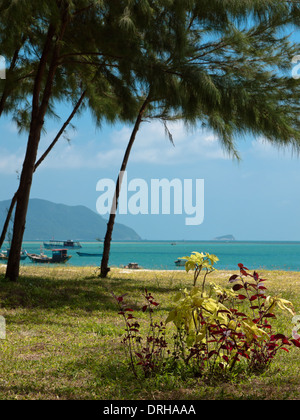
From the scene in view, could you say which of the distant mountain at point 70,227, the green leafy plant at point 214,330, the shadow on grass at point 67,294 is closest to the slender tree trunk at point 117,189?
the shadow on grass at point 67,294

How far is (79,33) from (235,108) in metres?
3.16

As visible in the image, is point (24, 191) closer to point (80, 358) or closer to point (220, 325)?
point (80, 358)

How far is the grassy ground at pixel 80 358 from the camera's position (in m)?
2.72

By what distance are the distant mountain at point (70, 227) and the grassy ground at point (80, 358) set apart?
141775 millimetres

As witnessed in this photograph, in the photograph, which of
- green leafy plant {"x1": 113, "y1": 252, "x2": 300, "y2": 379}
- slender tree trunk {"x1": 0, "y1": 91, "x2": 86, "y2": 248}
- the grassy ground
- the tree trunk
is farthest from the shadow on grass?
green leafy plant {"x1": 113, "y1": 252, "x2": 300, "y2": 379}

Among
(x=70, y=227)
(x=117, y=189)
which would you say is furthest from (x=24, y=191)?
(x=70, y=227)

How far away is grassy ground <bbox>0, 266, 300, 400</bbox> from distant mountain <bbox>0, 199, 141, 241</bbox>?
14177cm

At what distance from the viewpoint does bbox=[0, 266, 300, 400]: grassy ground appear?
272cm

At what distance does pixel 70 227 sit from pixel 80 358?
17140cm

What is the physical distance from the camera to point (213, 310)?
8.67 ft

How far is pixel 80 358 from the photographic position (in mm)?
3605

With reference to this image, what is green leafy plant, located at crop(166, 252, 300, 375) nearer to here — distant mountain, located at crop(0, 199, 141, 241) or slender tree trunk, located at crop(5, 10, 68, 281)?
slender tree trunk, located at crop(5, 10, 68, 281)
